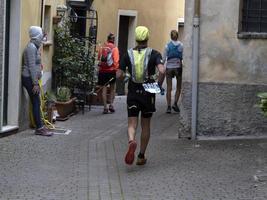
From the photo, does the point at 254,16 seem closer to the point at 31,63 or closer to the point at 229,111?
the point at 229,111

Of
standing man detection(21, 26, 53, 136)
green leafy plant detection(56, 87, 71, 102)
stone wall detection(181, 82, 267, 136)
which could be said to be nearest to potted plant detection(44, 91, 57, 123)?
standing man detection(21, 26, 53, 136)

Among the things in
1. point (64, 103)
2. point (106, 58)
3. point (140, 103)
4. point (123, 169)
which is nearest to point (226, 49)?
point (140, 103)

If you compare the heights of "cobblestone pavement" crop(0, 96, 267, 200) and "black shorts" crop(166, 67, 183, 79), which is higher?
"black shorts" crop(166, 67, 183, 79)

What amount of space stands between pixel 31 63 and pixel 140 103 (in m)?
2.92

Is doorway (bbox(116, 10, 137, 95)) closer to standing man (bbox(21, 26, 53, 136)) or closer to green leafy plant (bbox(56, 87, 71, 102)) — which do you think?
green leafy plant (bbox(56, 87, 71, 102))

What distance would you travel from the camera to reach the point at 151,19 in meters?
21.5

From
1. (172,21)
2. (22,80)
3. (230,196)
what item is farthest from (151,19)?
(230,196)

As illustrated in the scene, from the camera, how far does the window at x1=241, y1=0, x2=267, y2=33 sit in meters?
10.1

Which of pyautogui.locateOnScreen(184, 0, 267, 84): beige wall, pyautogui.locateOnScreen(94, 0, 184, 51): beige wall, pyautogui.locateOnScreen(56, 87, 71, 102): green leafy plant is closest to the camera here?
pyautogui.locateOnScreen(184, 0, 267, 84): beige wall

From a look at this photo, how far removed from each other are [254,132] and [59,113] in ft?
14.4

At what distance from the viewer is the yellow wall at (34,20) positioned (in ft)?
35.7

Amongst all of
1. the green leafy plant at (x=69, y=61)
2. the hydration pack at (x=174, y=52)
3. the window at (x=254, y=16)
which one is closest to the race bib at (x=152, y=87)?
the window at (x=254, y=16)

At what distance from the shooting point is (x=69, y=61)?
14.0 meters

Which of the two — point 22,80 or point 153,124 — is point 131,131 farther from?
point 153,124
